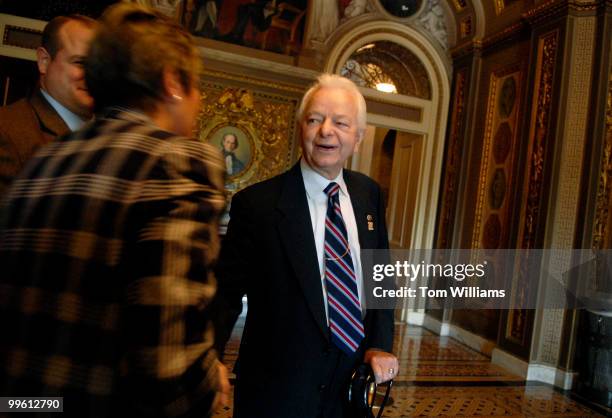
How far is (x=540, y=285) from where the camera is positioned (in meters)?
5.64

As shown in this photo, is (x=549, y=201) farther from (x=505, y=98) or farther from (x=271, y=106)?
(x=271, y=106)

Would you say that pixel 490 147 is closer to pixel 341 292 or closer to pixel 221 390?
pixel 341 292

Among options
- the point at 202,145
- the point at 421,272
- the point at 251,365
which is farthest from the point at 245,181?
the point at 202,145

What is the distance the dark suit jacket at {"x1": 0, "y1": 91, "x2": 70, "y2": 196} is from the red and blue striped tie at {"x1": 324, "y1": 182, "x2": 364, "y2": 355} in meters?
0.97

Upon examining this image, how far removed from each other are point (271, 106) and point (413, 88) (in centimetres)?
254

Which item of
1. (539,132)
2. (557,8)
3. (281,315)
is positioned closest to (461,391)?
(539,132)

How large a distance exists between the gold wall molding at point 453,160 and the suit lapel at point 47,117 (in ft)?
22.6

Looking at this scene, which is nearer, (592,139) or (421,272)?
(592,139)

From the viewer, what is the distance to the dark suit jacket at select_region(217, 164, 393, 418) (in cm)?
169

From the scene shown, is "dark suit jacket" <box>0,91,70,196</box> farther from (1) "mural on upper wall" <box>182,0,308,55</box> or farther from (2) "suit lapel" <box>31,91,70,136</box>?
(1) "mural on upper wall" <box>182,0,308,55</box>
